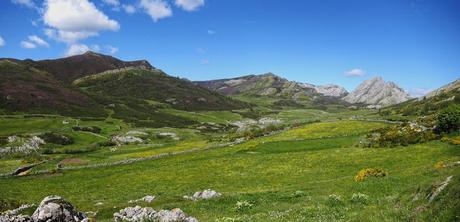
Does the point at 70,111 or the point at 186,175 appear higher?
the point at 70,111

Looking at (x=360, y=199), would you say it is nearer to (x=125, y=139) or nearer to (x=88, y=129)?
(x=125, y=139)

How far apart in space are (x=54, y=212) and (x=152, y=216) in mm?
6076

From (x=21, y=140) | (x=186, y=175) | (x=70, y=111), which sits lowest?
(x=186, y=175)

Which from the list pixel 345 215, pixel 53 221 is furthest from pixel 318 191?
pixel 53 221

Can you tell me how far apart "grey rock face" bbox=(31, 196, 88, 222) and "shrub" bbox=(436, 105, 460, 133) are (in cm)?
5844

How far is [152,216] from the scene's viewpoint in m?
26.1

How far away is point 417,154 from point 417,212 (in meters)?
40.2

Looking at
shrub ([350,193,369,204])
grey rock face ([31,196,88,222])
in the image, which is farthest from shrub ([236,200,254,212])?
grey rock face ([31,196,88,222])

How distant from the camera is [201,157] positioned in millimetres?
78250

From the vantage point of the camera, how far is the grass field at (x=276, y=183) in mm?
23094

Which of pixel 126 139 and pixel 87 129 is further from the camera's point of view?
pixel 87 129

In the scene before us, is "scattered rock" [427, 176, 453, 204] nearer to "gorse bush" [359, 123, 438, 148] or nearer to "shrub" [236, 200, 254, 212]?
"shrub" [236, 200, 254, 212]

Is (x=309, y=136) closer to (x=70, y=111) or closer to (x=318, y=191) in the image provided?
(x=318, y=191)

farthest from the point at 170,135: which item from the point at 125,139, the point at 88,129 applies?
the point at 88,129
